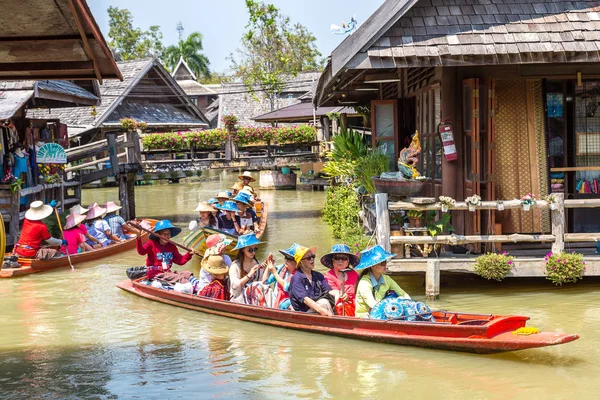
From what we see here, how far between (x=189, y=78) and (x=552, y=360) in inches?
2397

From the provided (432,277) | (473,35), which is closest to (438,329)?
(432,277)

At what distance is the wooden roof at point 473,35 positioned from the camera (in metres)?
10.8

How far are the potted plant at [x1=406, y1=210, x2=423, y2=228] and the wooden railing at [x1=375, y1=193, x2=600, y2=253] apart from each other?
0.51 metres

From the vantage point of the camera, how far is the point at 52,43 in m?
6.61

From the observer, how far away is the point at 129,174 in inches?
893

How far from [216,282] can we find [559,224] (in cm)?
472

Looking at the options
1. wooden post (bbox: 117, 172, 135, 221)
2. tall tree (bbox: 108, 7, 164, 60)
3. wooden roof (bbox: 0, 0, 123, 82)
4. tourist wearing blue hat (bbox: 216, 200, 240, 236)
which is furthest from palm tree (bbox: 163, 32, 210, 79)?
wooden roof (bbox: 0, 0, 123, 82)

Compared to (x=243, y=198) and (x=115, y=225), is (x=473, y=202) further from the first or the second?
(x=115, y=225)

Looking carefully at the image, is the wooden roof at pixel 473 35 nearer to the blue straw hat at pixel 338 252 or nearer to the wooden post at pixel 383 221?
the wooden post at pixel 383 221

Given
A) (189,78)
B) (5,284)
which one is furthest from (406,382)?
(189,78)

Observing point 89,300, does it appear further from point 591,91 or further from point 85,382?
point 591,91

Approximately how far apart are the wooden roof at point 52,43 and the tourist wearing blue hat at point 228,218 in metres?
8.14

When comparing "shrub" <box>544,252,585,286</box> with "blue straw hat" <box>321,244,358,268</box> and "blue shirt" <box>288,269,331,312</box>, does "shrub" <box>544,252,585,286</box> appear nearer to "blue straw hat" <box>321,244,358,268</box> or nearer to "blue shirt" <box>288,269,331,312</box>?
"blue straw hat" <box>321,244,358,268</box>

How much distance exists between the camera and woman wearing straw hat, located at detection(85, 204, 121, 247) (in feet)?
55.6
